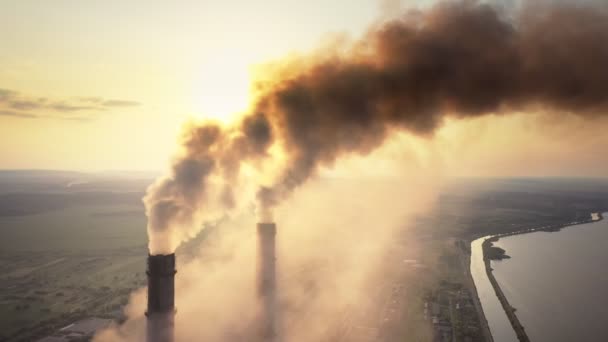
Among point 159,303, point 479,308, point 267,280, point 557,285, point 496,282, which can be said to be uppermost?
point 159,303

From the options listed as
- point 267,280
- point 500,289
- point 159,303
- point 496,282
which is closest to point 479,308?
point 500,289

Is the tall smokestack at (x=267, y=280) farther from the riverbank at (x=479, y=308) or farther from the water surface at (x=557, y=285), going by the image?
the water surface at (x=557, y=285)

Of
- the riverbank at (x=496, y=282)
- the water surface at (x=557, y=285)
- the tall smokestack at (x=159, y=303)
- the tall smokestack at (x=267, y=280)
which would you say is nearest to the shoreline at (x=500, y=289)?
the riverbank at (x=496, y=282)

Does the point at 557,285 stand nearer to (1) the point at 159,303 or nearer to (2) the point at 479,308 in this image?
(2) the point at 479,308

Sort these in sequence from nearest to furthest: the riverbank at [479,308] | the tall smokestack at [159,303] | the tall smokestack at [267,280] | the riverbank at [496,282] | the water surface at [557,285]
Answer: the tall smokestack at [159,303] → the tall smokestack at [267,280] → the riverbank at [479,308] → the riverbank at [496,282] → the water surface at [557,285]

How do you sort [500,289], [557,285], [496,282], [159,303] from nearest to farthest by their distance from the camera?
[159,303] < [500,289] < [496,282] < [557,285]

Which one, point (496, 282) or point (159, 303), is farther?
point (496, 282)

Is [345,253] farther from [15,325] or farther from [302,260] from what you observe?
[15,325]
